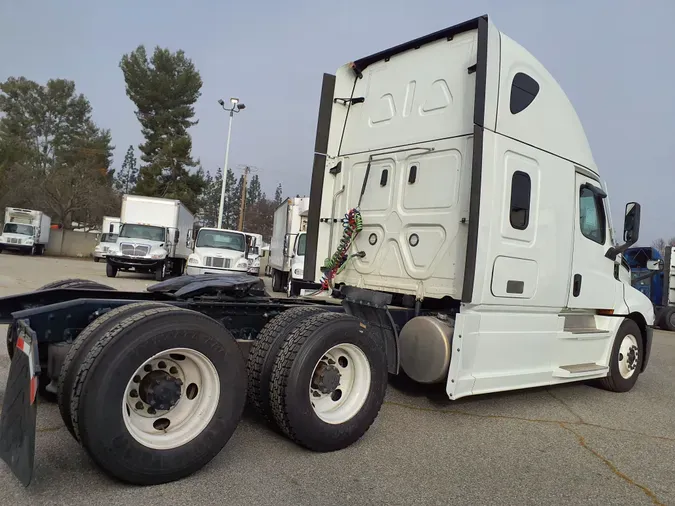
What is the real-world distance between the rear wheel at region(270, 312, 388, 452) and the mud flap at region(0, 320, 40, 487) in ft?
4.89

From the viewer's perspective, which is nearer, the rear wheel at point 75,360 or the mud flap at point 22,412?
→ the mud flap at point 22,412

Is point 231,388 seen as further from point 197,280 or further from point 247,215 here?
point 247,215

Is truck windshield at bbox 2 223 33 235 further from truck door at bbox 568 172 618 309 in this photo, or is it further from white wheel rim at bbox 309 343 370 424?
truck door at bbox 568 172 618 309

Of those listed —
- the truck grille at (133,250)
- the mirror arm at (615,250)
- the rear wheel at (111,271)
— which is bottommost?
the rear wheel at (111,271)

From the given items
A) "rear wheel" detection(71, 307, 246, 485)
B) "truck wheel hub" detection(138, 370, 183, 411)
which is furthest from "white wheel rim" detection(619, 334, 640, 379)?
"truck wheel hub" detection(138, 370, 183, 411)

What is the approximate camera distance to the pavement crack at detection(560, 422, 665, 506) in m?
3.53

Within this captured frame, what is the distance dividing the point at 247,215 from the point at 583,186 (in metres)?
76.1

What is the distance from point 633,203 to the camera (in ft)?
19.8

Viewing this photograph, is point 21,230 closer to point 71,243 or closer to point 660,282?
point 71,243

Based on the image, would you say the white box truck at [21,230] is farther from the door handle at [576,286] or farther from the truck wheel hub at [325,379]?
the door handle at [576,286]

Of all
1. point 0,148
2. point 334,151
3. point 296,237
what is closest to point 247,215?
point 0,148

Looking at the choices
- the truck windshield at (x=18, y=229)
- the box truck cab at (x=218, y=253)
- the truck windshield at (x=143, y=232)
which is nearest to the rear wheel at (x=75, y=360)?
the box truck cab at (x=218, y=253)

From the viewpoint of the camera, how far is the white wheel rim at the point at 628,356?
6.41m

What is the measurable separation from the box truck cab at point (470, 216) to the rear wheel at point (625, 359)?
0.05 meters
